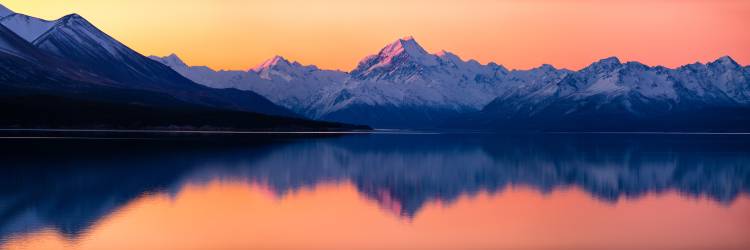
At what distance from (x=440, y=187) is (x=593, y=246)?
30098 millimetres

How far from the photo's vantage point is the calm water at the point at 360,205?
4006 centimetres

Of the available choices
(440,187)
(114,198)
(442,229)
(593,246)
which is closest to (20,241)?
(114,198)

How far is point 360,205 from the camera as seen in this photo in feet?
180

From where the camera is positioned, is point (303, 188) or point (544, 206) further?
point (303, 188)

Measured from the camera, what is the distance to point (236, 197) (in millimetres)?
58188

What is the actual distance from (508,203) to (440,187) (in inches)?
488

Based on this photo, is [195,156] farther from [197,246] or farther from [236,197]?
[197,246]

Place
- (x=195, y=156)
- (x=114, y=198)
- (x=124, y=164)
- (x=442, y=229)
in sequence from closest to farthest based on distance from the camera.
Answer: (x=442, y=229) < (x=114, y=198) < (x=124, y=164) < (x=195, y=156)

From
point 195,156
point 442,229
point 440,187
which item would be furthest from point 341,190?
point 195,156

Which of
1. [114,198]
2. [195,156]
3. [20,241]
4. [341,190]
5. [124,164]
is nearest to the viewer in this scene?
[20,241]

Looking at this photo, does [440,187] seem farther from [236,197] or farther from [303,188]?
[236,197]

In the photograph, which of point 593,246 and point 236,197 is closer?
point 593,246

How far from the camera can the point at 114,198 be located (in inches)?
2157

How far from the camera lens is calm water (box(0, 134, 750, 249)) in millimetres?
40062
